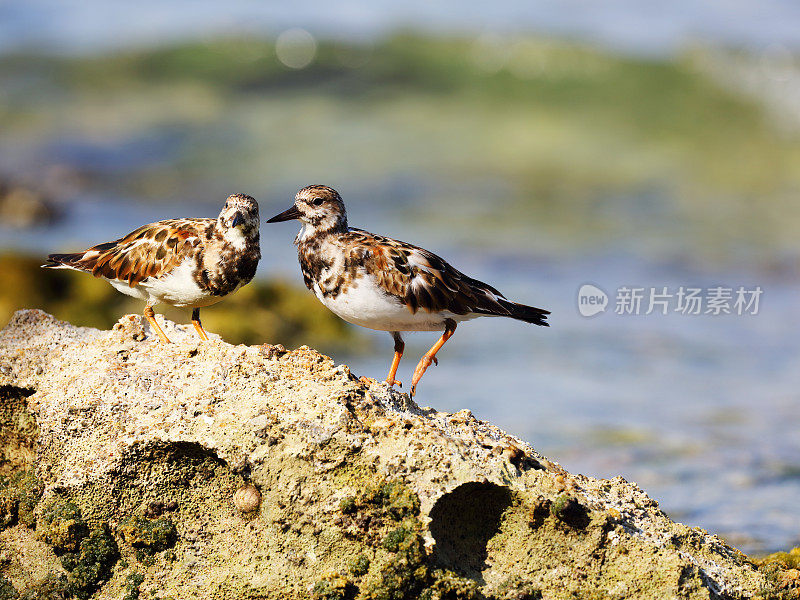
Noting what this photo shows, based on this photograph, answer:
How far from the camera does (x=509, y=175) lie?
2397cm

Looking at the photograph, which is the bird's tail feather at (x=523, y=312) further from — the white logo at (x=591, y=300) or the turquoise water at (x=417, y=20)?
the turquoise water at (x=417, y=20)

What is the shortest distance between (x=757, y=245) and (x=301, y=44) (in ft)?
53.0

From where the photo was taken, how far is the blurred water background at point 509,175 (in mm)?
10391

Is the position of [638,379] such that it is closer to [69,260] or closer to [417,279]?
[417,279]

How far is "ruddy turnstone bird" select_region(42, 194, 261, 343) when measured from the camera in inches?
223

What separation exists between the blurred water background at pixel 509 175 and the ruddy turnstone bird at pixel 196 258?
13.5ft

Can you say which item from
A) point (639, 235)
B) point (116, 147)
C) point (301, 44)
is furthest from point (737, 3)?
point (116, 147)

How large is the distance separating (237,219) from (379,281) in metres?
0.92

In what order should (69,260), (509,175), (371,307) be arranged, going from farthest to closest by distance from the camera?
(509,175) < (69,260) < (371,307)

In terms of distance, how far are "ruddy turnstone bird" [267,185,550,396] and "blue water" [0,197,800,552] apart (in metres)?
3.00

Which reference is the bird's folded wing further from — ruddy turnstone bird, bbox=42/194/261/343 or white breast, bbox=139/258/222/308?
white breast, bbox=139/258/222/308

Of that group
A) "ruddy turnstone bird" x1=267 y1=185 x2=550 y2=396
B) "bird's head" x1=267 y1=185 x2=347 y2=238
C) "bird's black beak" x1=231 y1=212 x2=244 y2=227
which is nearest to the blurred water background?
"ruddy turnstone bird" x1=267 y1=185 x2=550 y2=396

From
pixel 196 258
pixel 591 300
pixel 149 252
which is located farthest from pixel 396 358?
pixel 591 300

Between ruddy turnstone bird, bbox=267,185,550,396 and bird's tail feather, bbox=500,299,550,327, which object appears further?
bird's tail feather, bbox=500,299,550,327
